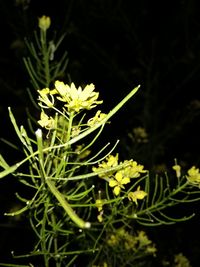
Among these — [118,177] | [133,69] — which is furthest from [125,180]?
[133,69]

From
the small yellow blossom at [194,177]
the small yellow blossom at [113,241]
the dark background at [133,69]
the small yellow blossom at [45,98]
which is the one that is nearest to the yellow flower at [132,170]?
the small yellow blossom at [194,177]

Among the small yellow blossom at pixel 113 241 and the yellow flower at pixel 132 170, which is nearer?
the yellow flower at pixel 132 170

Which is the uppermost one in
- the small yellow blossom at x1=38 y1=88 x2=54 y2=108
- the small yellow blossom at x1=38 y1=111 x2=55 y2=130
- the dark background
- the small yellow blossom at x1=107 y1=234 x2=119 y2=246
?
the dark background

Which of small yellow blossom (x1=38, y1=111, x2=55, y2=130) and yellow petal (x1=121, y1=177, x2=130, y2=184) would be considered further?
yellow petal (x1=121, y1=177, x2=130, y2=184)

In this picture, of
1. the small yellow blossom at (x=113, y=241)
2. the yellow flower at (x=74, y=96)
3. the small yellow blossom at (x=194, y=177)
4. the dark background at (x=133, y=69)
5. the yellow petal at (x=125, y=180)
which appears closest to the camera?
the yellow flower at (x=74, y=96)

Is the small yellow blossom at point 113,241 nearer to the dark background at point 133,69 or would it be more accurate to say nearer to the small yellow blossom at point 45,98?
the small yellow blossom at point 45,98

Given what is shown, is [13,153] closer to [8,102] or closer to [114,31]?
[8,102]

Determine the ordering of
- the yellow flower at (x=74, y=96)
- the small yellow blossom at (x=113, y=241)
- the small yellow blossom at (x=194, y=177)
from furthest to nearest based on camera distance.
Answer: the small yellow blossom at (x=113, y=241), the small yellow blossom at (x=194, y=177), the yellow flower at (x=74, y=96)

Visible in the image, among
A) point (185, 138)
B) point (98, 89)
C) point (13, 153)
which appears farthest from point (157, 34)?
point (13, 153)

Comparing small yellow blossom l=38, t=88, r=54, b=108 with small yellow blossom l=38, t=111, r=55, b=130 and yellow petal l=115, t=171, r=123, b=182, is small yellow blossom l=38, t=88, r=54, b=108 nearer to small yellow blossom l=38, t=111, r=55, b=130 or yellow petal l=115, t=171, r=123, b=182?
small yellow blossom l=38, t=111, r=55, b=130

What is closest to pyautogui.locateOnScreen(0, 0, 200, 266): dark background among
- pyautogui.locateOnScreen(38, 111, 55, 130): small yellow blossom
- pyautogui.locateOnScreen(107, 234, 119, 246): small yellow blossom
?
pyautogui.locateOnScreen(107, 234, 119, 246): small yellow blossom

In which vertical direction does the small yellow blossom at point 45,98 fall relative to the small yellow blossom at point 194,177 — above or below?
above
